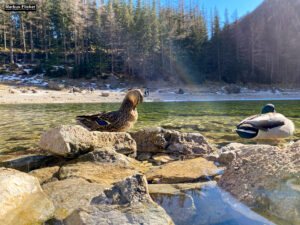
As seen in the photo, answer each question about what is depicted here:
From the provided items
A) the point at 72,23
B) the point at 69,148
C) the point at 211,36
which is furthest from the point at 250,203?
the point at 211,36

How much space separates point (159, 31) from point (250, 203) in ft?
150

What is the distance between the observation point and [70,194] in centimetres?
199

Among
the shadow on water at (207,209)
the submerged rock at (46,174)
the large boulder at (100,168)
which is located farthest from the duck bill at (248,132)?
the submerged rock at (46,174)

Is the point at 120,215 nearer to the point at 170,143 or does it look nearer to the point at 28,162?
the point at 28,162

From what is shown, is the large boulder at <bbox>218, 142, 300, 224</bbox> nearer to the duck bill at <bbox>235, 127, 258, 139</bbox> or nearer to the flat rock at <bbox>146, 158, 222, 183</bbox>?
the flat rock at <bbox>146, 158, 222, 183</bbox>

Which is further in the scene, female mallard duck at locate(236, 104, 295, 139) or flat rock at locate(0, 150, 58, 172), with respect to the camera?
female mallard duck at locate(236, 104, 295, 139)

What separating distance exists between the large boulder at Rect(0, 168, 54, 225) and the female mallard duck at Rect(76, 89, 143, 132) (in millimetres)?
2400

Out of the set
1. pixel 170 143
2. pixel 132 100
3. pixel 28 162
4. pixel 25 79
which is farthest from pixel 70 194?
pixel 25 79

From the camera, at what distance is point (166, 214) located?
61.2 inches

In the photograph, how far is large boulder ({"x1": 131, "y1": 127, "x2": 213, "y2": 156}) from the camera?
156 inches

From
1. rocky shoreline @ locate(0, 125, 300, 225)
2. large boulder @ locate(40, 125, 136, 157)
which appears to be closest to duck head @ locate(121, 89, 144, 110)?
large boulder @ locate(40, 125, 136, 157)

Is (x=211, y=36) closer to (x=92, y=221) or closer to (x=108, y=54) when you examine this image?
(x=108, y=54)

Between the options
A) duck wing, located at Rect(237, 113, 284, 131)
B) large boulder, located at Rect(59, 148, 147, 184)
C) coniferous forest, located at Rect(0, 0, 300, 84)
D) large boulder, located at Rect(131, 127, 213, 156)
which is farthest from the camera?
coniferous forest, located at Rect(0, 0, 300, 84)

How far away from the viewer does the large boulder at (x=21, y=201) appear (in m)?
1.60
